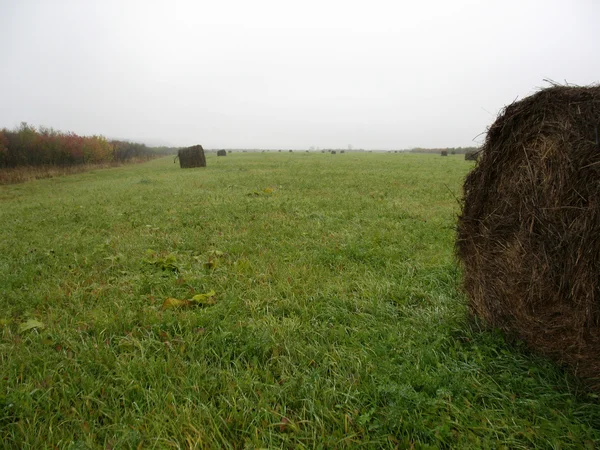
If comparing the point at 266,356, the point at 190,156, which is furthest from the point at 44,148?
the point at 266,356

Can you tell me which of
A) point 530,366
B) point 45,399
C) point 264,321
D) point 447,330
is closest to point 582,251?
point 530,366

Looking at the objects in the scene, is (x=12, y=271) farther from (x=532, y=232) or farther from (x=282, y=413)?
(x=532, y=232)

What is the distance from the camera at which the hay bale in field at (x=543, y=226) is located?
2.01 m

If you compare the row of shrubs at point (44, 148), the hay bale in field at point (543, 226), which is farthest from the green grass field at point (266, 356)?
the row of shrubs at point (44, 148)

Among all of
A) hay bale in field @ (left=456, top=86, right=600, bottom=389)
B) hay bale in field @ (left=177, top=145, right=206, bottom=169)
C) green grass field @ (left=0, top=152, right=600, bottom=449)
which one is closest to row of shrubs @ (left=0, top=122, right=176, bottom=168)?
hay bale in field @ (left=177, top=145, right=206, bottom=169)

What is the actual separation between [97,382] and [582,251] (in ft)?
11.7

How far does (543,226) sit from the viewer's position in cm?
228

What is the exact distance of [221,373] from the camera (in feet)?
7.70

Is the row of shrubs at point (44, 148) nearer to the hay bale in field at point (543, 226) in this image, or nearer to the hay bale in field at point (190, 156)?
the hay bale in field at point (190, 156)

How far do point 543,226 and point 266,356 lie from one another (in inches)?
94.6

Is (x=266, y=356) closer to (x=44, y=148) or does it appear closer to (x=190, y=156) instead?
(x=190, y=156)

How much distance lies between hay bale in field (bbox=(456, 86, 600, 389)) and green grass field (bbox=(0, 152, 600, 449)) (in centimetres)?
28

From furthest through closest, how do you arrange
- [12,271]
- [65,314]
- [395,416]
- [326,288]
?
[12,271]
[326,288]
[65,314]
[395,416]

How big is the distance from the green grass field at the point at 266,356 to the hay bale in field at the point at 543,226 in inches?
10.9
